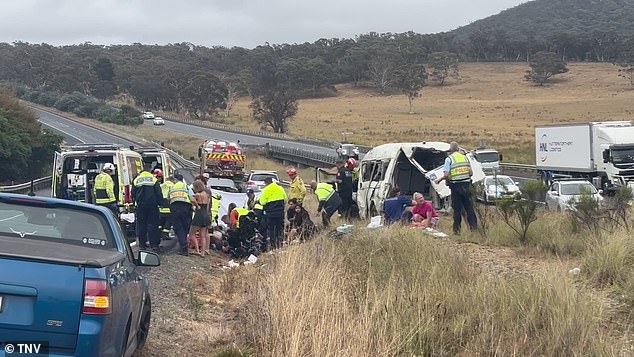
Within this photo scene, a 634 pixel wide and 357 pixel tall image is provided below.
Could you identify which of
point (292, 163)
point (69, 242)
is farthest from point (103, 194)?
point (292, 163)

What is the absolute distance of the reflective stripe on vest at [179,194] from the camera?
1487cm

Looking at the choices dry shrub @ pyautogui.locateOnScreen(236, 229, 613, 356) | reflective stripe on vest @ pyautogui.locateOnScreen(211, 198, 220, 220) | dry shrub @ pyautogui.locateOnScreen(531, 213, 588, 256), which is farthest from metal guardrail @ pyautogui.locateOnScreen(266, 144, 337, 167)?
dry shrub @ pyautogui.locateOnScreen(236, 229, 613, 356)

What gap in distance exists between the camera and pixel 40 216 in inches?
247

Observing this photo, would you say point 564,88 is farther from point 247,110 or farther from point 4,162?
point 4,162

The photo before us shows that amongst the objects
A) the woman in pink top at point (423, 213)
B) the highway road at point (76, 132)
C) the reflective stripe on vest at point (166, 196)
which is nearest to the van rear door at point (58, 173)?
the reflective stripe on vest at point (166, 196)

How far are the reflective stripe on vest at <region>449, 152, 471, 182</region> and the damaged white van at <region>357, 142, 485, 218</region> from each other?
3932 mm

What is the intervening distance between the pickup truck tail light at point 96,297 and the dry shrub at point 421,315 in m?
1.38

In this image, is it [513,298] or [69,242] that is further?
[513,298]

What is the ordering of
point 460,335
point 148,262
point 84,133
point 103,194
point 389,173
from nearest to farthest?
point 460,335 < point 148,262 < point 103,194 < point 389,173 < point 84,133

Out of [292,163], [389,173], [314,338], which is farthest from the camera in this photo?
[292,163]

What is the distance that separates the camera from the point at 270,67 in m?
129

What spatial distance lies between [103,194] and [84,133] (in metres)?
61.1

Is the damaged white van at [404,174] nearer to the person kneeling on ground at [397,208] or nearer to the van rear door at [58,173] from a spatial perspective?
the person kneeling on ground at [397,208]

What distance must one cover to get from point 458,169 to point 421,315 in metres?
8.39
